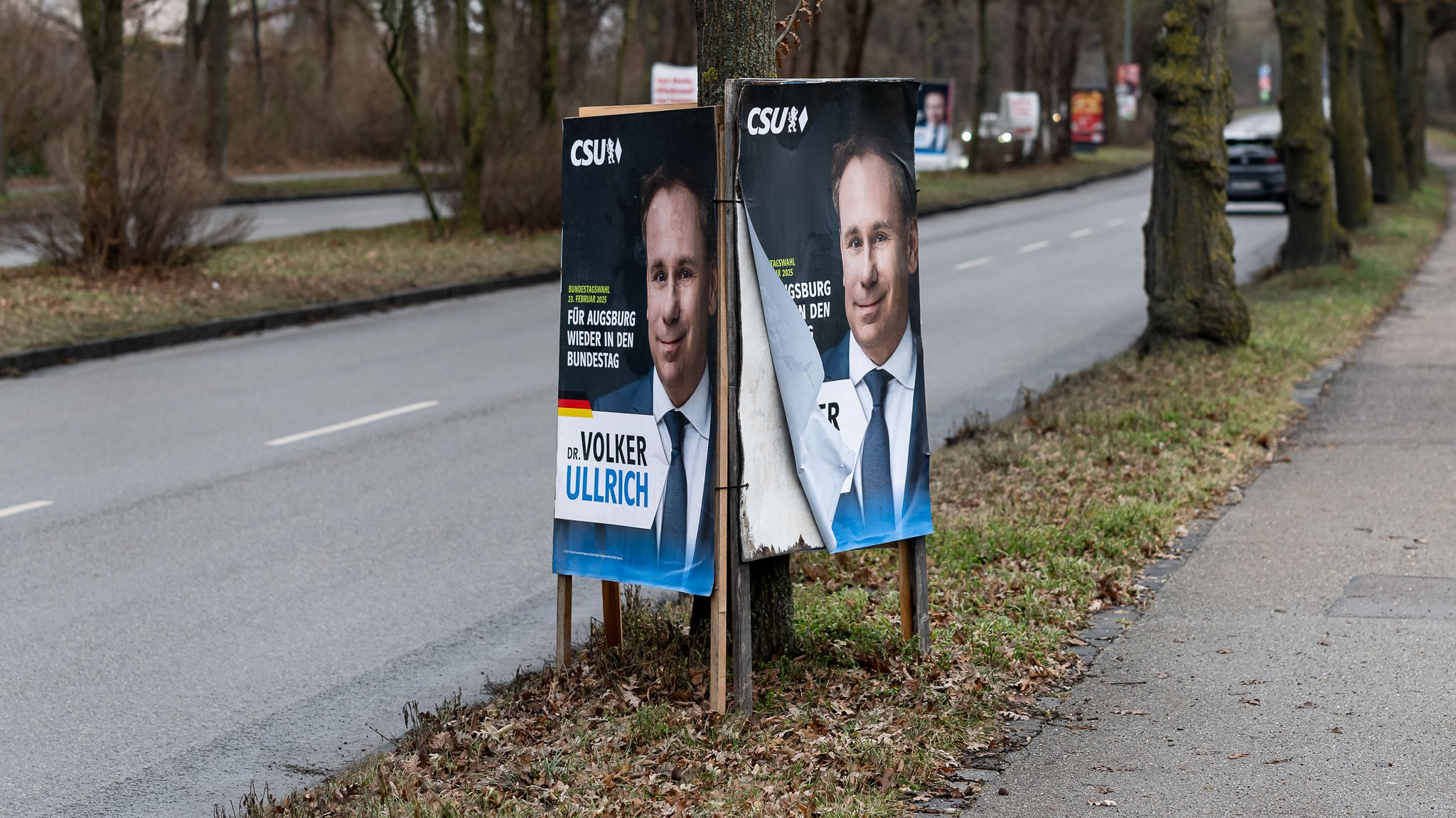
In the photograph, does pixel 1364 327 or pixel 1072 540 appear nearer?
pixel 1072 540

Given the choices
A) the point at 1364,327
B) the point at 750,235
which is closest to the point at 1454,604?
the point at 750,235

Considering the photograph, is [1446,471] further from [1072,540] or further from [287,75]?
[287,75]

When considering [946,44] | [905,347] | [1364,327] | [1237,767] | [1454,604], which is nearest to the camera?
[1237,767]

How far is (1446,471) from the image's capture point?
350 inches

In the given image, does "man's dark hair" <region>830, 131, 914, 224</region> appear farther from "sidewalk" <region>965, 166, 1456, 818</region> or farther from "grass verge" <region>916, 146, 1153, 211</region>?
"grass verge" <region>916, 146, 1153, 211</region>

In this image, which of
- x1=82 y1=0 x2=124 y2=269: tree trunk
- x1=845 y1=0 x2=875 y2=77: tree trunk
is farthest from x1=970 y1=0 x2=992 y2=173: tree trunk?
x1=82 y1=0 x2=124 y2=269: tree trunk

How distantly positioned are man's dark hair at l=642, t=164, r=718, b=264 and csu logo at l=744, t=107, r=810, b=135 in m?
0.22

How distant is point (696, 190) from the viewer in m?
4.86

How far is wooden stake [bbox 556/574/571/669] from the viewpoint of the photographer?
5.36 metres

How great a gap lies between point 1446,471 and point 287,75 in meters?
46.9

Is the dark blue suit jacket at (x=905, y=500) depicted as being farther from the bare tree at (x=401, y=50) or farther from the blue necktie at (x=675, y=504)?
the bare tree at (x=401, y=50)

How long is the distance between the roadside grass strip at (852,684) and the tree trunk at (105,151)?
12.0 meters

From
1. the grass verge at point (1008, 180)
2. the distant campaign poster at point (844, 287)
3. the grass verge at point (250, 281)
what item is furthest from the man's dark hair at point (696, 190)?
the grass verge at point (1008, 180)

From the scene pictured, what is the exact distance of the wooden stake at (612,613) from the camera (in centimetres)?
541
